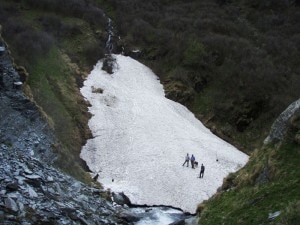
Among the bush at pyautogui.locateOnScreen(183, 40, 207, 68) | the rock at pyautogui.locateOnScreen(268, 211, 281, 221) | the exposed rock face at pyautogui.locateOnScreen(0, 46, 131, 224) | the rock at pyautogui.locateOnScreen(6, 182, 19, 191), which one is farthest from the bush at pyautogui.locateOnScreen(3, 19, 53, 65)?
the rock at pyautogui.locateOnScreen(268, 211, 281, 221)

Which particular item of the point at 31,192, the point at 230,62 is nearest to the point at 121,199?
the point at 31,192

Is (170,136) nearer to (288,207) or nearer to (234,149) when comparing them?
(234,149)

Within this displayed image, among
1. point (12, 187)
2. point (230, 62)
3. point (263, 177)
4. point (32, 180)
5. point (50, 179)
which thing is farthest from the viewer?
point (230, 62)

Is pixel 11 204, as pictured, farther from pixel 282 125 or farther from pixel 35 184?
pixel 282 125

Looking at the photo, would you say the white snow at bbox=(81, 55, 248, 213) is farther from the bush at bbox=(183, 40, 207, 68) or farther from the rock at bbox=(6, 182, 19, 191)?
the rock at bbox=(6, 182, 19, 191)

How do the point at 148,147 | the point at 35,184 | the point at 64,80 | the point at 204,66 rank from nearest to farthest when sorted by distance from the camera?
the point at 35,184, the point at 148,147, the point at 64,80, the point at 204,66

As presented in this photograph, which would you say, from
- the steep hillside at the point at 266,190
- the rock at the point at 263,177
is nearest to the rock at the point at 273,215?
the steep hillside at the point at 266,190

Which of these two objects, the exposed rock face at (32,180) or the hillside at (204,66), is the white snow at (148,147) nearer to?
the hillside at (204,66)

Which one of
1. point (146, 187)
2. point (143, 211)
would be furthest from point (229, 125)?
point (143, 211)
